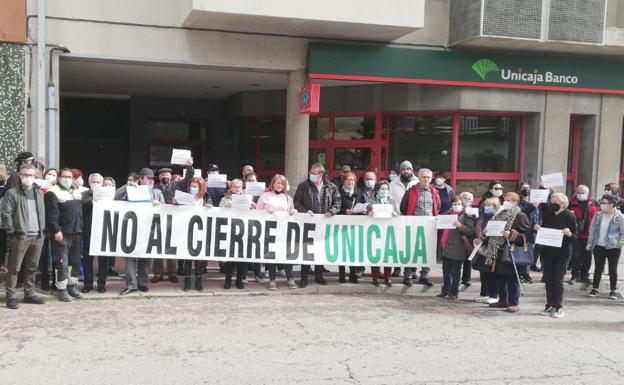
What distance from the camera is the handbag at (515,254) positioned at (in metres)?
8.45

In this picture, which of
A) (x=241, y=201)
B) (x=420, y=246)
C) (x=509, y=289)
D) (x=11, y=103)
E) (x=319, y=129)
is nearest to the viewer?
(x=509, y=289)

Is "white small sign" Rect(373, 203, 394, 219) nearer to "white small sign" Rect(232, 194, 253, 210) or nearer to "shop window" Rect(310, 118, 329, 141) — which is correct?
"white small sign" Rect(232, 194, 253, 210)

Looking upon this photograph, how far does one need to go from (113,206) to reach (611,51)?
11.2m

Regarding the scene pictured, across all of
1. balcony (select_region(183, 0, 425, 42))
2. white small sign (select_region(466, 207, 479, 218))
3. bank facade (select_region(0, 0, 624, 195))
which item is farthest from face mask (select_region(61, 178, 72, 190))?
white small sign (select_region(466, 207, 479, 218))

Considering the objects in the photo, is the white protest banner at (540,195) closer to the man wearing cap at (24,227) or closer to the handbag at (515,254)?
the handbag at (515,254)

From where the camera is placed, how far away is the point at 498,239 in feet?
28.3

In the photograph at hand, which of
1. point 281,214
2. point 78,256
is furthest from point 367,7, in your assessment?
point 78,256

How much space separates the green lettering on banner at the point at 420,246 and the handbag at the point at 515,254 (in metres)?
1.59

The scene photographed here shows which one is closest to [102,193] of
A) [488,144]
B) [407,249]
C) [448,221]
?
[407,249]

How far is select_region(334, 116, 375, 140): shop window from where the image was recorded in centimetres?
1500

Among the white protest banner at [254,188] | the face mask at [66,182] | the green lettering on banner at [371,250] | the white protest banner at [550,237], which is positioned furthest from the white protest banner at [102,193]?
the white protest banner at [550,237]

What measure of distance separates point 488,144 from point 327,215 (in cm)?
633

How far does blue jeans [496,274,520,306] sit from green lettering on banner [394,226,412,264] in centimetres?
151

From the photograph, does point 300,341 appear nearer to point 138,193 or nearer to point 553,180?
point 138,193
